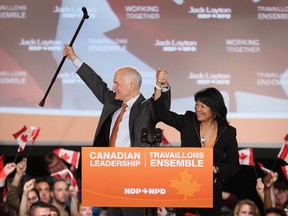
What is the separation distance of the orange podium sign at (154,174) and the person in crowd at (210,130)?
0.81 m

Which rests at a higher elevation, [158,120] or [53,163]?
[53,163]

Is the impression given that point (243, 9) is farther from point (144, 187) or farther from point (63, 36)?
point (144, 187)

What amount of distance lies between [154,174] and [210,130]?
1052mm

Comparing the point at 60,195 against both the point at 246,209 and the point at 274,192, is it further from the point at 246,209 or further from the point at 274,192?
the point at 274,192

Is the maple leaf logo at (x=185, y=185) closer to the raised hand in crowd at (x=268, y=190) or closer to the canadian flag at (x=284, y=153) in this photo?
the canadian flag at (x=284, y=153)

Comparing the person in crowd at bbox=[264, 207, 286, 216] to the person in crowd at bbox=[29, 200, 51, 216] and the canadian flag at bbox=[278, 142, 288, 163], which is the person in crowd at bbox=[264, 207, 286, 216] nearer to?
the canadian flag at bbox=[278, 142, 288, 163]

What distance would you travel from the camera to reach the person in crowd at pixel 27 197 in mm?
6980

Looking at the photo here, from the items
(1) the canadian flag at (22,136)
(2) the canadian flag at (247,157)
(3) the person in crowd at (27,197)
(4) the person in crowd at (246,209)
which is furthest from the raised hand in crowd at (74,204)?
(2) the canadian flag at (247,157)

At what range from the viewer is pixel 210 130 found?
5.60 metres

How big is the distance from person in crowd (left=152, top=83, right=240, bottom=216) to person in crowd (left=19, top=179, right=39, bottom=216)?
1.81 meters

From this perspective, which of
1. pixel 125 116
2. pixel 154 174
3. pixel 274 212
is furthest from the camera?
pixel 274 212

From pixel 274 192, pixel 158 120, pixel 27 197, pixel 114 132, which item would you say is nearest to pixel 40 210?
pixel 27 197

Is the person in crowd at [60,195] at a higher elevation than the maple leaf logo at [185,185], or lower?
higher

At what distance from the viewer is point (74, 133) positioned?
27.6 feet
